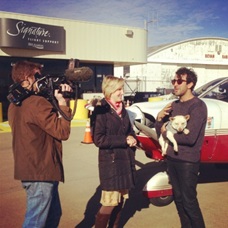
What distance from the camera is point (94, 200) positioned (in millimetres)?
4430

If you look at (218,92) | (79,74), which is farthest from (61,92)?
(218,92)

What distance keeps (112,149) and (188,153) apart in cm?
76

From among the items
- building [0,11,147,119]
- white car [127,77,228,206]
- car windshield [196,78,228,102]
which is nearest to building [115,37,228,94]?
building [0,11,147,119]

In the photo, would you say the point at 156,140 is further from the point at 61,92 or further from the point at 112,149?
the point at 61,92

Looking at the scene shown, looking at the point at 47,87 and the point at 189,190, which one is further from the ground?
the point at 47,87

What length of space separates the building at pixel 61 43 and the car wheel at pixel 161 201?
37.1 ft

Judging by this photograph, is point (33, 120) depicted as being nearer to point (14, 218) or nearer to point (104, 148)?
point (104, 148)

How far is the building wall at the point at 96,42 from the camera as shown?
14.4 metres

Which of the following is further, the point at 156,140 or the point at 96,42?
the point at 96,42

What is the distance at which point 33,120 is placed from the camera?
2271 millimetres

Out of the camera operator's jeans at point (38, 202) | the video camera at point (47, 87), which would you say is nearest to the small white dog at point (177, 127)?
the video camera at point (47, 87)

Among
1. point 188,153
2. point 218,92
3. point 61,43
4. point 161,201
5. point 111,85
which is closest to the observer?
point 188,153

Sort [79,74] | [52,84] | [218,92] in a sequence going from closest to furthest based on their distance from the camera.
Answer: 1. [79,74]
2. [52,84]
3. [218,92]

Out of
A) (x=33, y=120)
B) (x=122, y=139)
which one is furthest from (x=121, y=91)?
(x=33, y=120)
